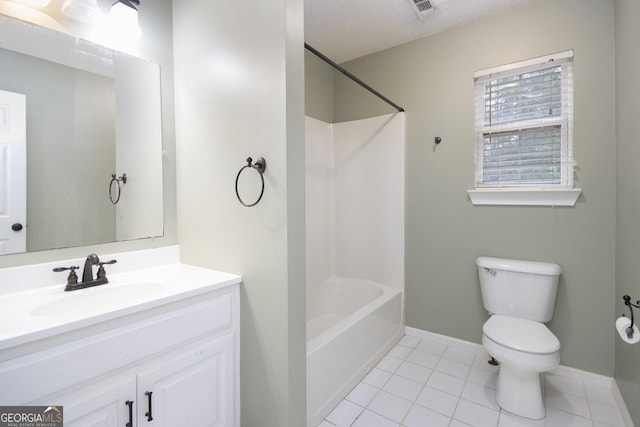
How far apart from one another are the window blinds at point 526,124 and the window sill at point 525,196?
0.24 feet

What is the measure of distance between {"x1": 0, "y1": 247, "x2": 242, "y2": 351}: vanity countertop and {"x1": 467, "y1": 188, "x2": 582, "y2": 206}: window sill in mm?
1799

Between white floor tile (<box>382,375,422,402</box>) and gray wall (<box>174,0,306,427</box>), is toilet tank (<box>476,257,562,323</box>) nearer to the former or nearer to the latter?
white floor tile (<box>382,375,422,402</box>)

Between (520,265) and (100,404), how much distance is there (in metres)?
2.28

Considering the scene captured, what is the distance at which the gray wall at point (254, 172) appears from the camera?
1243mm

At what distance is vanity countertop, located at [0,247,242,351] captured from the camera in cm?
87

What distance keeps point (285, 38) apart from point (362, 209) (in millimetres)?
1824

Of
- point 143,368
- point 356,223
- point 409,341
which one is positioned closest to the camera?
point 143,368

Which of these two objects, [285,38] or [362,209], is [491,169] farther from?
[285,38]

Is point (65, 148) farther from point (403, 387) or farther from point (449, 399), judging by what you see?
point (449, 399)

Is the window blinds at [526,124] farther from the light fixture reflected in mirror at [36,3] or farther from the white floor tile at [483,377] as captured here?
the light fixture reflected in mirror at [36,3]

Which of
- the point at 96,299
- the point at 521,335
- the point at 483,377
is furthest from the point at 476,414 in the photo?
the point at 96,299

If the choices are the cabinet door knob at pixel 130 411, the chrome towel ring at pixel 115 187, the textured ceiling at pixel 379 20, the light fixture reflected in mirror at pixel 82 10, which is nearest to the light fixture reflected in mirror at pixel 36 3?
the light fixture reflected in mirror at pixel 82 10

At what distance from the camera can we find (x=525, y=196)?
200cm

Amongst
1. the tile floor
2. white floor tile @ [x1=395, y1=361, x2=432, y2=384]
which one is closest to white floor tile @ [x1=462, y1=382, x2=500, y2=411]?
the tile floor
